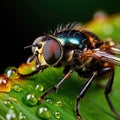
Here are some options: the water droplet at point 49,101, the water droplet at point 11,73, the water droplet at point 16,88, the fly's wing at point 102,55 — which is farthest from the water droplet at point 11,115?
the fly's wing at point 102,55

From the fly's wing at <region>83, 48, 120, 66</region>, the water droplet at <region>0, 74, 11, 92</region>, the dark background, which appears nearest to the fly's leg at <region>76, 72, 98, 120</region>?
the fly's wing at <region>83, 48, 120, 66</region>

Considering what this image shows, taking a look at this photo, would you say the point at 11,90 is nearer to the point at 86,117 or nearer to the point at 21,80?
the point at 21,80

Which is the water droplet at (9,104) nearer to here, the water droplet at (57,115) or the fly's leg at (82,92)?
the water droplet at (57,115)

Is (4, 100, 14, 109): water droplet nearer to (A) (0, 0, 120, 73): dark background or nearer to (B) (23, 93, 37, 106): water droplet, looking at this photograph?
(B) (23, 93, 37, 106): water droplet

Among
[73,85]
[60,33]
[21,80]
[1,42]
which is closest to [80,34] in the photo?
[60,33]

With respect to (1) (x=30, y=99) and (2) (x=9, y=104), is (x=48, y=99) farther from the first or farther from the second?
(2) (x=9, y=104)

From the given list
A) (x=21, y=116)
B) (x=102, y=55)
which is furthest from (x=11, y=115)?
(x=102, y=55)
